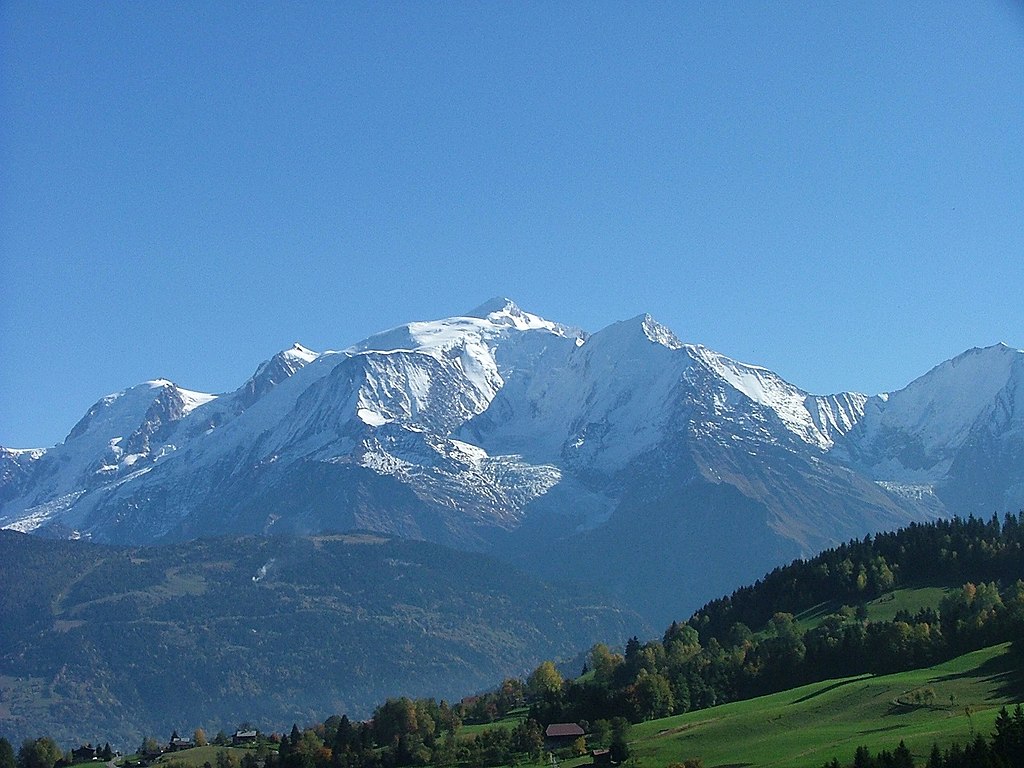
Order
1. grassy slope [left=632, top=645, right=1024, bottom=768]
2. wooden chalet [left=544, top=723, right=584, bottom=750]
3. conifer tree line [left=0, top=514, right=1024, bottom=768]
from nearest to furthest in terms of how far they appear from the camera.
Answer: grassy slope [left=632, top=645, right=1024, bottom=768]
conifer tree line [left=0, top=514, right=1024, bottom=768]
wooden chalet [left=544, top=723, right=584, bottom=750]

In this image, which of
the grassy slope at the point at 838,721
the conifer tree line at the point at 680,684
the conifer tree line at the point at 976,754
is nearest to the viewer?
the conifer tree line at the point at 976,754

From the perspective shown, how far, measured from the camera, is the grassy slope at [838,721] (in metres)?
121

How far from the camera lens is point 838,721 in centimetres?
13600

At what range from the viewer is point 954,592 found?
195 m

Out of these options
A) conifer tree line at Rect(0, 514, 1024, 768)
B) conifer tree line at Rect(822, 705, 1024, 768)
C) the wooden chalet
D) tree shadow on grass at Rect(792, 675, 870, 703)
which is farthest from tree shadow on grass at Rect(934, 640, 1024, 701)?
the wooden chalet

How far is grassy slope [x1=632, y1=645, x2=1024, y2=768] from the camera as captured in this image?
120562 millimetres

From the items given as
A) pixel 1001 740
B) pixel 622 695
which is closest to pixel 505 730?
pixel 622 695

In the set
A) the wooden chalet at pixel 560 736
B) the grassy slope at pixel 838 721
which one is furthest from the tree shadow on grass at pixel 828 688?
the wooden chalet at pixel 560 736

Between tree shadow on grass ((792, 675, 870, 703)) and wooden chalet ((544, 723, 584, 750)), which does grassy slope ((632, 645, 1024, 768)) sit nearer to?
tree shadow on grass ((792, 675, 870, 703))

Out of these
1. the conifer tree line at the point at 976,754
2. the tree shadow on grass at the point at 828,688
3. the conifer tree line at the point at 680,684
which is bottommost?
the conifer tree line at the point at 976,754

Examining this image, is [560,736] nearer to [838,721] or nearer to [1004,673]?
[838,721]

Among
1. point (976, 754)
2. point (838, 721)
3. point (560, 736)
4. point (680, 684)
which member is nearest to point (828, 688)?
point (838, 721)

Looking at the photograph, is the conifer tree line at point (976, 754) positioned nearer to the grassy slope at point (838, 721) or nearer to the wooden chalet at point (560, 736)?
the grassy slope at point (838, 721)

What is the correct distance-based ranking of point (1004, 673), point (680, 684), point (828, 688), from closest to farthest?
1. point (1004, 673)
2. point (828, 688)
3. point (680, 684)
